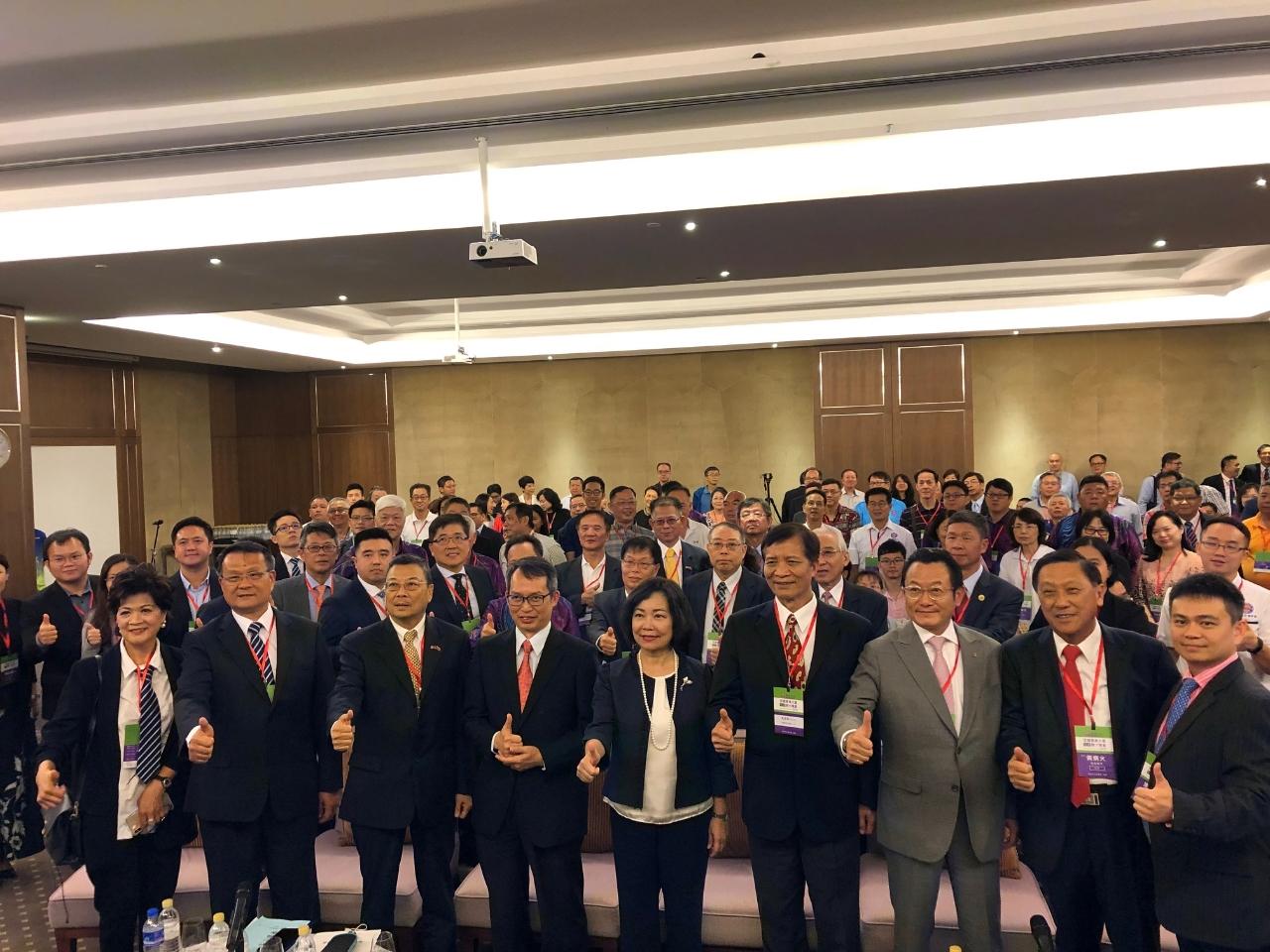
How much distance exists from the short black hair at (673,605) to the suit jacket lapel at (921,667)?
2.29ft

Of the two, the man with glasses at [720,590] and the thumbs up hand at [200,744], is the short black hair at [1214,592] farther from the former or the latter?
the thumbs up hand at [200,744]

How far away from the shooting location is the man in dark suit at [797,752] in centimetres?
291

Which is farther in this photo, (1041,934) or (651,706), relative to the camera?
(651,706)

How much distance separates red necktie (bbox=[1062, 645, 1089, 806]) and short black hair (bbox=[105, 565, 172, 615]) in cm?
308

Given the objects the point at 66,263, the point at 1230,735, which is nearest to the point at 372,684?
the point at 1230,735

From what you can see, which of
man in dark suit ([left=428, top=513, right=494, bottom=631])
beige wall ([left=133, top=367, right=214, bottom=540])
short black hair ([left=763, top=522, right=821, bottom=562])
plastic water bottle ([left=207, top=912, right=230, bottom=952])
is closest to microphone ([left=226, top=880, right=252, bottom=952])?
plastic water bottle ([left=207, top=912, right=230, bottom=952])

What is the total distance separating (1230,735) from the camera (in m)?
2.39

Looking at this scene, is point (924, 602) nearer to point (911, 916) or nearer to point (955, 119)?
point (911, 916)

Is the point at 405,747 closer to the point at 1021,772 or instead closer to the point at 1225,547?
the point at 1021,772

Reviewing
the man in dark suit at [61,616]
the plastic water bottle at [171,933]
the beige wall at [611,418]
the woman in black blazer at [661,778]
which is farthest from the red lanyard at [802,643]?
the beige wall at [611,418]

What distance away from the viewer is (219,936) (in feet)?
8.37

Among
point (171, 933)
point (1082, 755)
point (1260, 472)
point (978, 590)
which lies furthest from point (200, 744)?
point (1260, 472)

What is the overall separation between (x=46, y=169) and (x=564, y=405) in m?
9.19

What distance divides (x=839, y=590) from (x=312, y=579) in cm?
292
